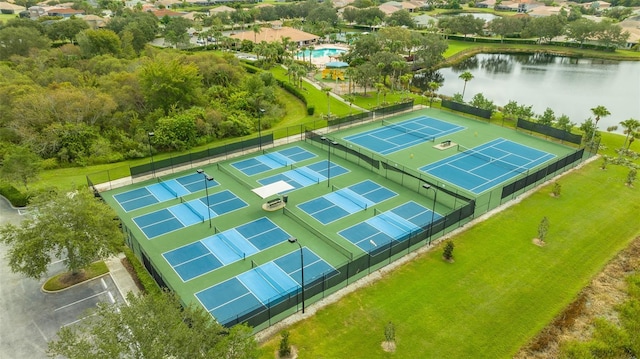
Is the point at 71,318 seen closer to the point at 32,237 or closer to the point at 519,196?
the point at 32,237

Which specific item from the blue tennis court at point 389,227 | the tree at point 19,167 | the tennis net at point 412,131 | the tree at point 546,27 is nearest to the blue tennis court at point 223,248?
the blue tennis court at point 389,227

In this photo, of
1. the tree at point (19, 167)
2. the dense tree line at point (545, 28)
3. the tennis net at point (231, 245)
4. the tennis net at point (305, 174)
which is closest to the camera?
the tennis net at point (231, 245)

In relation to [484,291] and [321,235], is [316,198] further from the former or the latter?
[484,291]

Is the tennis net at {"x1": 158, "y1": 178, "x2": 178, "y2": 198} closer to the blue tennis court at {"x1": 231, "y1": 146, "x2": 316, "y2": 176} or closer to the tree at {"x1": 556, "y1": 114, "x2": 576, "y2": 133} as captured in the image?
the blue tennis court at {"x1": 231, "y1": 146, "x2": 316, "y2": 176}

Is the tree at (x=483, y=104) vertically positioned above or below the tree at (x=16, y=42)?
below

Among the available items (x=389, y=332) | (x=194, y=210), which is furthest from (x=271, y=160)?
(x=389, y=332)

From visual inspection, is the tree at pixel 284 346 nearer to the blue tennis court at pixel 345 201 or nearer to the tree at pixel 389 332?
the tree at pixel 389 332

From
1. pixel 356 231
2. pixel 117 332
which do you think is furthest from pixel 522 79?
pixel 117 332
